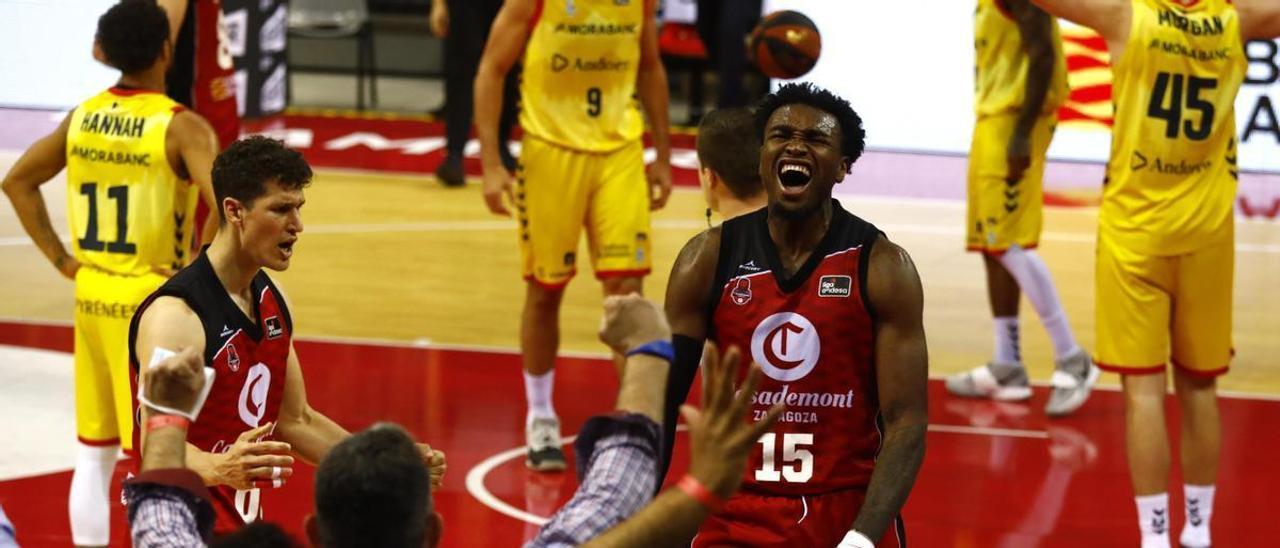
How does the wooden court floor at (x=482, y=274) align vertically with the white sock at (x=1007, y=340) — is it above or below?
below

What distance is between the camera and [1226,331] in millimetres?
6715

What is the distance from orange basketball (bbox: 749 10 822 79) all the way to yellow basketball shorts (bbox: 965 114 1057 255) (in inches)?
87.1

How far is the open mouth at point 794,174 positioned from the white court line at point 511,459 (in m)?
2.31

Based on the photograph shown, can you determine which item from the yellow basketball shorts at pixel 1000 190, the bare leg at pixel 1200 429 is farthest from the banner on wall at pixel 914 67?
the bare leg at pixel 1200 429

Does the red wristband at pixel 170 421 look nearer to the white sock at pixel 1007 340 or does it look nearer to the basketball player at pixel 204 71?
the basketball player at pixel 204 71

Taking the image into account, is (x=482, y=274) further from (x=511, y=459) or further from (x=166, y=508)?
(x=166, y=508)

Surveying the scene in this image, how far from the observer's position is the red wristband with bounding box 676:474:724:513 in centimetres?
283

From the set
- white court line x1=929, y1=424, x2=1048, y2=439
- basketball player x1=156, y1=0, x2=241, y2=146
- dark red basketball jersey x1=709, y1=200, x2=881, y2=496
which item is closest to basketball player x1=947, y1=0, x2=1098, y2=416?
white court line x1=929, y1=424, x2=1048, y2=439

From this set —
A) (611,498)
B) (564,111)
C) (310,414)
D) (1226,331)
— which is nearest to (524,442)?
(564,111)

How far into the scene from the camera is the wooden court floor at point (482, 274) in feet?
33.7

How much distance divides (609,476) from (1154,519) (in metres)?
4.39

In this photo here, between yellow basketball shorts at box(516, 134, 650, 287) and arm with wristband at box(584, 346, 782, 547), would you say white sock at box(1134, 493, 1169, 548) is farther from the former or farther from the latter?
arm with wristband at box(584, 346, 782, 547)

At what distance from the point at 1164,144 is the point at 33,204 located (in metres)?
3.86

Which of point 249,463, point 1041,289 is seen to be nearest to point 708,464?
point 249,463
